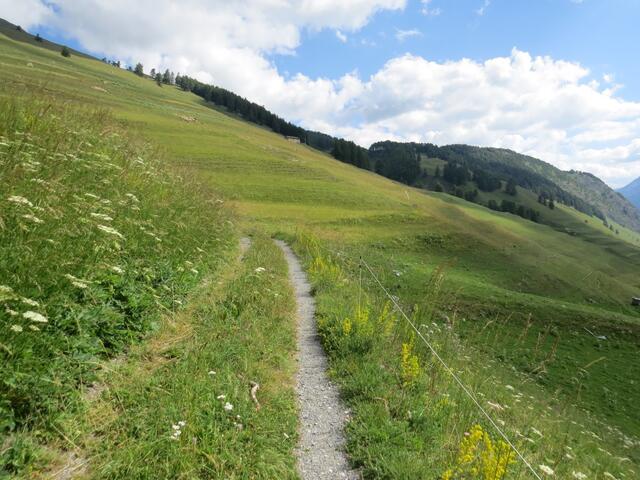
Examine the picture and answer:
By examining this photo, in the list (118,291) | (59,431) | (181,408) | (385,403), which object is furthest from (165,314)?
(385,403)

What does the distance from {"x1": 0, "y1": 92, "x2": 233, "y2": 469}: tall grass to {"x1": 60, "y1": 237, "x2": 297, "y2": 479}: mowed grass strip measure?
0.39m

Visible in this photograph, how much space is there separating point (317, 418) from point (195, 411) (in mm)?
2030

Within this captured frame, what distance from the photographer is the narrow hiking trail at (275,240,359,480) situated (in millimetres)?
4629

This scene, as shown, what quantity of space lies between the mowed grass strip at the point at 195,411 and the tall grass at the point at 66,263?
389 millimetres

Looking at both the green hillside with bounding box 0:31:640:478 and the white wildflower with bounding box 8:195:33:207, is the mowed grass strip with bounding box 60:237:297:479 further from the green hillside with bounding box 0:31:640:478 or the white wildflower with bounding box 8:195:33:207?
the white wildflower with bounding box 8:195:33:207

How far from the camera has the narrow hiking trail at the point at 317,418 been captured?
15.2 feet

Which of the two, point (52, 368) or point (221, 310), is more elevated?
point (52, 368)

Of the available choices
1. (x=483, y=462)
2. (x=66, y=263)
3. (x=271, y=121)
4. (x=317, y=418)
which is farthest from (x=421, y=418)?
(x=271, y=121)

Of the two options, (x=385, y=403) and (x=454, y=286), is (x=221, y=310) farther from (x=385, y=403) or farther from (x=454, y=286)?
(x=454, y=286)

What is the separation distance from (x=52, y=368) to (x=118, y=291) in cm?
187

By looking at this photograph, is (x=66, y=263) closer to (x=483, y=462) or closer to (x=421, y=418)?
(x=421, y=418)

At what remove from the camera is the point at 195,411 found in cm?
432

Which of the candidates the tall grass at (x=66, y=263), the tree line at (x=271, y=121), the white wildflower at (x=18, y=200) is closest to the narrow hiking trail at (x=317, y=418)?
the tall grass at (x=66, y=263)

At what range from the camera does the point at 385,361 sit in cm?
753
